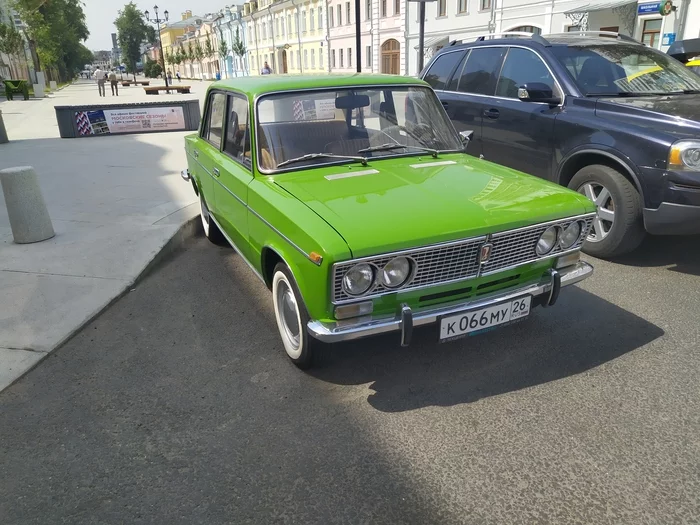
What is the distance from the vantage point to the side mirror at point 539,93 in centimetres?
535

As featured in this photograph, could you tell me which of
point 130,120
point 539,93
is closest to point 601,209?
point 539,93

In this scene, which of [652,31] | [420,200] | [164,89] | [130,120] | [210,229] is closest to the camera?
[420,200]

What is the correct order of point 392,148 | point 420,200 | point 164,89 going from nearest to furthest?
1. point 420,200
2. point 392,148
3. point 164,89

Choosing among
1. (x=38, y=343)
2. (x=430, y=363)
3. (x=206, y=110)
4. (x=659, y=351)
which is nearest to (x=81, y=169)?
(x=206, y=110)

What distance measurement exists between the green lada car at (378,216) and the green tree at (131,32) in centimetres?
11880

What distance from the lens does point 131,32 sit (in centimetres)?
11188

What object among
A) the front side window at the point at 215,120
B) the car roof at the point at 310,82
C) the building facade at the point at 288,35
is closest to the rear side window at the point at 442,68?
the car roof at the point at 310,82

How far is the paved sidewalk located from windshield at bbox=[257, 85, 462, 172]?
2.09 meters

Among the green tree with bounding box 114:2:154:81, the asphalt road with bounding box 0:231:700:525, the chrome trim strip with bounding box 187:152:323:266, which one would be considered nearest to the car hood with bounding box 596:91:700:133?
the asphalt road with bounding box 0:231:700:525

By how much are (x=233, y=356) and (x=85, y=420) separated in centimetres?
99

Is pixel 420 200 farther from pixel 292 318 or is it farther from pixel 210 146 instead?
pixel 210 146

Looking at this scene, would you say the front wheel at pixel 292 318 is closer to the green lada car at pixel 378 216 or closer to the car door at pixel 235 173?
the green lada car at pixel 378 216

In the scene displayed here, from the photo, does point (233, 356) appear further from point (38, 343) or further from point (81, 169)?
point (81, 169)

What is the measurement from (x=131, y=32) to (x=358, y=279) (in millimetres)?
127976
